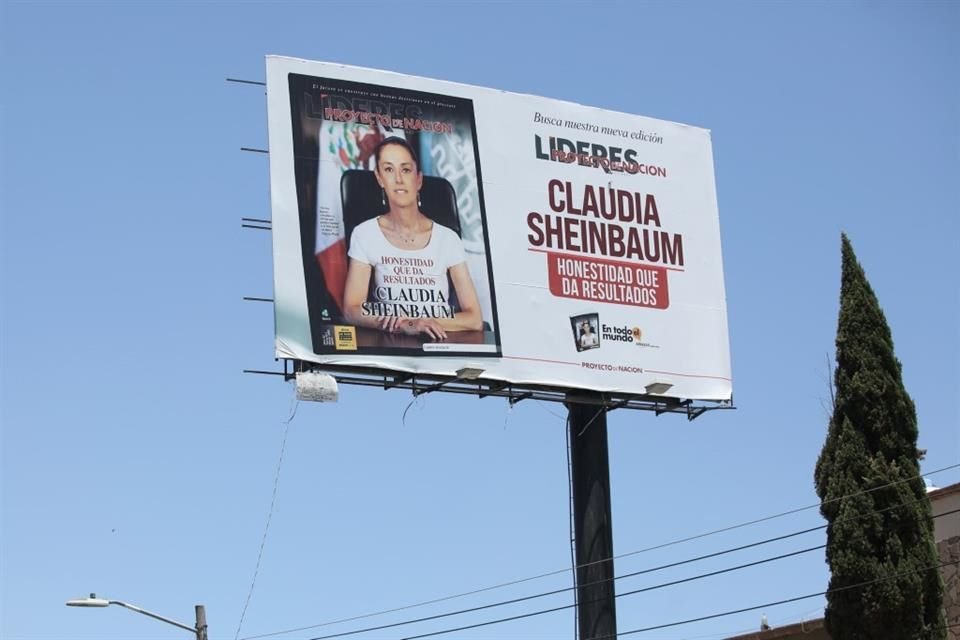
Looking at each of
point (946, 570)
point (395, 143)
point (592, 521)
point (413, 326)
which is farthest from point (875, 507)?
point (395, 143)

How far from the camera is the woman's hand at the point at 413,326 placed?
98.5 feet

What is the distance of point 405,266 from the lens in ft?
100

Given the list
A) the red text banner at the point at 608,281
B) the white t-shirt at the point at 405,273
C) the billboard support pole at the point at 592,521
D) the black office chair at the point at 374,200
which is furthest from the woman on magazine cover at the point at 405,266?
the billboard support pole at the point at 592,521

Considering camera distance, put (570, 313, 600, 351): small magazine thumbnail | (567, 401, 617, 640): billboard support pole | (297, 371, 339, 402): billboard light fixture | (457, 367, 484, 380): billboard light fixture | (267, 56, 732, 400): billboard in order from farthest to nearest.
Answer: (570, 313, 600, 351): small magazine thumbnail → (567, 401, 617, 640): billboard support pole → (457, 367, 484, 380): billboard light fixture → (267, 56, 732, 400): billboard → (297, 371, 339, 402): billboard light fixture

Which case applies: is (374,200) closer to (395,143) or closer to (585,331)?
(395,143)

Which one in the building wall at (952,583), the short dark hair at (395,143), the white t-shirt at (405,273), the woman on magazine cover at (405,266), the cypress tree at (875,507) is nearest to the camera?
the cypress tree at (875,507)

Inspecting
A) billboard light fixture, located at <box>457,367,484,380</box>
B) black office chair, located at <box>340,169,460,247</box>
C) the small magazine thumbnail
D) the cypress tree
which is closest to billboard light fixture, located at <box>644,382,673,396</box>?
the small magazine thumbnail

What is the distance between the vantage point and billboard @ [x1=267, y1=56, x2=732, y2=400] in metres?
30.0

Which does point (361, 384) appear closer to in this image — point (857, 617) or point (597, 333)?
point (597, 333)

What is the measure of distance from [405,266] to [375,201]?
1.16m

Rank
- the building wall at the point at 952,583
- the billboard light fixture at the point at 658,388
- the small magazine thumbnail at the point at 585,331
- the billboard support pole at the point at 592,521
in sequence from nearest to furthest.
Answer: the building wall at the point at 952,583 → the billboard support pole at the point at 592,521 → the small magazine thumbnail at the point at 585,331 → the billboard light fixture at the point at 658,388

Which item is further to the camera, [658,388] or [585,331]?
[658,388]

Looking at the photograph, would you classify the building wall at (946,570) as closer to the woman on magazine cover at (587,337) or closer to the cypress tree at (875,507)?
the cypress tree at (875,507)

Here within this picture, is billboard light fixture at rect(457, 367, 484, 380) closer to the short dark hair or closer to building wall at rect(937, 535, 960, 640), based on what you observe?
the short dark hair
